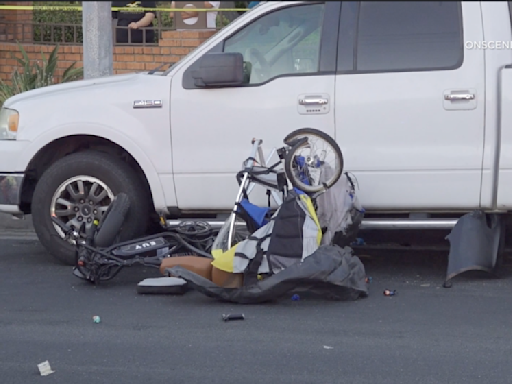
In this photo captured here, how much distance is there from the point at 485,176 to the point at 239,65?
1.83 m

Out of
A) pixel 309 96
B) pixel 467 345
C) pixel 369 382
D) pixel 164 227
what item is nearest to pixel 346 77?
pixel 309 96

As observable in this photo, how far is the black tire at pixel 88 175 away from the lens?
20.3ft

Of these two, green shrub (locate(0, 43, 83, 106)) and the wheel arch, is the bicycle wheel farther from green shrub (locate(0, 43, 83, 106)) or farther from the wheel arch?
green shrub (locate(0, 43, 83, 106))

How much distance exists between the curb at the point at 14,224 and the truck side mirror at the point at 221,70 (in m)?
2.78

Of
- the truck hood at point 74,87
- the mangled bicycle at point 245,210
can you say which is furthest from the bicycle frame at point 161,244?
the truck hood at point 74,87

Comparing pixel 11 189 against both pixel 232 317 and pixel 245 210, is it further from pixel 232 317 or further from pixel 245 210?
pixel 232 317

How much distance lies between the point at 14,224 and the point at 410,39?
4085 millimetres

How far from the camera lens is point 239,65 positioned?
583 centimetres

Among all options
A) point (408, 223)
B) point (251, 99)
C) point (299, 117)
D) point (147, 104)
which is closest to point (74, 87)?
point (147, 104)

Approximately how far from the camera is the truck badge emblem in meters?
6.06

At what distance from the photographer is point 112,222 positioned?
5.80 meters

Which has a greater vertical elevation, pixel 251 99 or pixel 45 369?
pixel 251 99

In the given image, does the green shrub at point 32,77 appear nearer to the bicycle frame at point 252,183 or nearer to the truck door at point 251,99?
the truck door at point 251,99

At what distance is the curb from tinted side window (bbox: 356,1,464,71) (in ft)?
11.9
